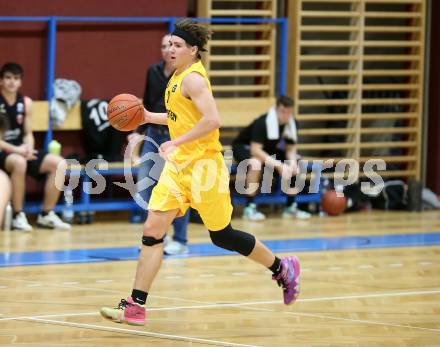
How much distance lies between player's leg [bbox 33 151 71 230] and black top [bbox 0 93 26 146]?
27cm

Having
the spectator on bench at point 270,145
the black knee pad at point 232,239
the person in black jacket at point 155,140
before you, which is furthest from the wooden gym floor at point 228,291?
the spectator on bench at point 270,145

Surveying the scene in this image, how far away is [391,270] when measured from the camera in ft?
27.2

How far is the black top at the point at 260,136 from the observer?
35.3 ft

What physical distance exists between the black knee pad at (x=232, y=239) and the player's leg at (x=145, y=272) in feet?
1.03

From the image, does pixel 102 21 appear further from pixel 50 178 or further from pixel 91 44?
pixel 50 178

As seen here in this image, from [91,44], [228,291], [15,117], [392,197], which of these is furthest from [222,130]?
[228,291]

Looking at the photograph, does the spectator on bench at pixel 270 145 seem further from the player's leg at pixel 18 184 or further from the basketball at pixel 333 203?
the player's leg at pixel 18 184

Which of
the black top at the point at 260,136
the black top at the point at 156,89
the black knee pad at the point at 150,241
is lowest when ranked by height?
the black knee pad at the point at 150,241

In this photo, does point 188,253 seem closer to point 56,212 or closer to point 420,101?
point 56,212

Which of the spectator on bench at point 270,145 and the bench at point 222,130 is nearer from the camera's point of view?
the bench at point 222,130

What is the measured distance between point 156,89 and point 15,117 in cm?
199

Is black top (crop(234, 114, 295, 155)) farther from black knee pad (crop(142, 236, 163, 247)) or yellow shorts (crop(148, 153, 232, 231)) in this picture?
black knee pad (crop(142, 236, 163, 247))

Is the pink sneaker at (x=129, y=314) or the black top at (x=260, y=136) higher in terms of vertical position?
the black top at (x=260, y=136)

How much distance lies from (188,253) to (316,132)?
350 centimetres
